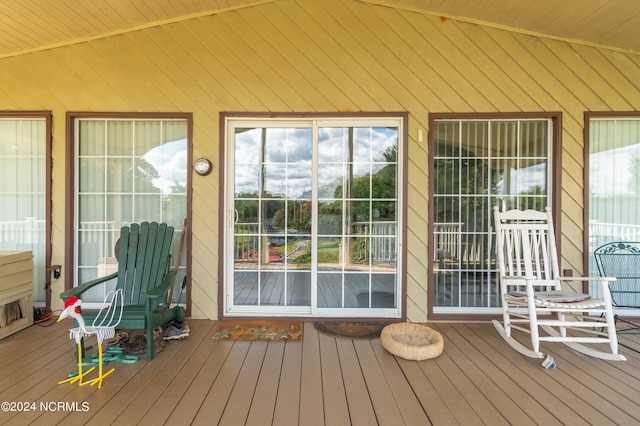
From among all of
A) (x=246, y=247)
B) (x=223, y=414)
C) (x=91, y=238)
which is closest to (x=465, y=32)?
(x=246, y=247)

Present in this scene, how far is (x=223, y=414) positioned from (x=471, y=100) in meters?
3.44

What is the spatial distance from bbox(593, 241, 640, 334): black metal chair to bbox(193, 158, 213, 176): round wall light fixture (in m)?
4.07

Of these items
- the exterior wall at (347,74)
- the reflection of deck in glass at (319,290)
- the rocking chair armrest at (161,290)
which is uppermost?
the exterior wall at (347,74)

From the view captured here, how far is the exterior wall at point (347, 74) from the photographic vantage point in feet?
10.7

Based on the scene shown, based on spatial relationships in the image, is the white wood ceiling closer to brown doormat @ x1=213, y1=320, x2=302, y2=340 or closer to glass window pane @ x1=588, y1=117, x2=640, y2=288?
glass window pane @ x1=588, y1=117, x2=640, y2=288

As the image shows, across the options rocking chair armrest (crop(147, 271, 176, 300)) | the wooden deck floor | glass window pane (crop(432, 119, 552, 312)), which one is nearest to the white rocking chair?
the wooden deck floor

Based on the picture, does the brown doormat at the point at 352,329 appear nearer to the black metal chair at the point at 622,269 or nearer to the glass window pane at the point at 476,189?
the glass window pane at the point at 476,189

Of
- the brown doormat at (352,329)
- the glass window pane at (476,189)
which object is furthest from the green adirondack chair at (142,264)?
the glass window pane at (476,189)

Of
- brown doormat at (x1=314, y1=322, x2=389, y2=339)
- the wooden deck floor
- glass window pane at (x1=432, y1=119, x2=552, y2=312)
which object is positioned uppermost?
glass window pane at (x1=432, y1=119, x2=552, y2=312)

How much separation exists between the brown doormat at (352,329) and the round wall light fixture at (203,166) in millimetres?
1915

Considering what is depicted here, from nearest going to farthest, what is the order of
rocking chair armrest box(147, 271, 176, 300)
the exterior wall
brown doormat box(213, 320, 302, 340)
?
rocking chair armrest box(147, 271, 176, 300)
brown doormat box(213, 320, 302, 340)
the exterior wall

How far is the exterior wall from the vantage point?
3.28 metres

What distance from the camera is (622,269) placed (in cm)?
331

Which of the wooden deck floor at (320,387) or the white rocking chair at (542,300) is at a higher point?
the white rocking chair at (542,300)
